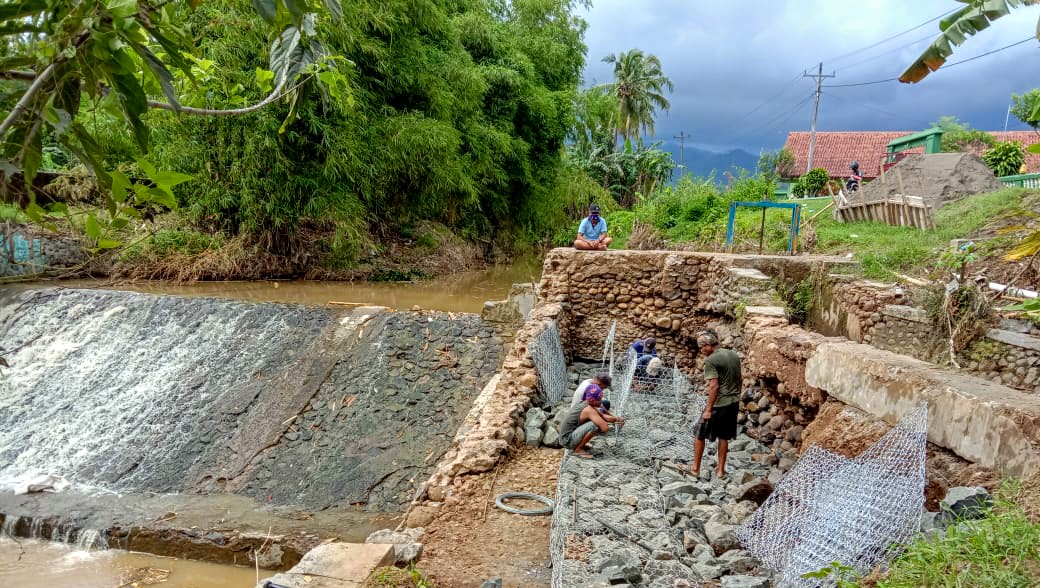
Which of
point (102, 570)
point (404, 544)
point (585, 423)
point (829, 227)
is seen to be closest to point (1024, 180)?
point (829, 227)

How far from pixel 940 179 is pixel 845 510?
9.76 m

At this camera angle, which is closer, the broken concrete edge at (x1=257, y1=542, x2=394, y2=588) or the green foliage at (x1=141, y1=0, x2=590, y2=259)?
the broken concrete edge at (x1=257, y1=542, x2=394, y2=588)

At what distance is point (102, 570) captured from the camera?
609cm

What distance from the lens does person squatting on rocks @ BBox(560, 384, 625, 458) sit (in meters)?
5.80

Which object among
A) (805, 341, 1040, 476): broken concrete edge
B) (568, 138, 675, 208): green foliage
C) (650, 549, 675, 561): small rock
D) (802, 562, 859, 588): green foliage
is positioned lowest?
(650, 549, 675, 561): small rock

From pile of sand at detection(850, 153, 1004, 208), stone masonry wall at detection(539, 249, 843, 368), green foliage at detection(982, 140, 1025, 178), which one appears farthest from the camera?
green foliage at detection(982, 140, 1025, 178)

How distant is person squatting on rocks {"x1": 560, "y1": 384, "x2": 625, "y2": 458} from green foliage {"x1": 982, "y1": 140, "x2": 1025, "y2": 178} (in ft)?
41.6

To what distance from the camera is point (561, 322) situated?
30.3ft

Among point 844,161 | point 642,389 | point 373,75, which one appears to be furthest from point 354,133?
point 844,161

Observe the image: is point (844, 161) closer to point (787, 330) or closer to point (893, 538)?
point (787, 330)

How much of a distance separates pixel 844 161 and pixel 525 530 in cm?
2602

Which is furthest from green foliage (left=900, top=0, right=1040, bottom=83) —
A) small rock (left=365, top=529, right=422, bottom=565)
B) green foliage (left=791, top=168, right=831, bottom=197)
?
green foliage (left=791, top=168, right=831, bottom=197)

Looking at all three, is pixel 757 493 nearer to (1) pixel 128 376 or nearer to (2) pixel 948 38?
(2) pixel 948 38

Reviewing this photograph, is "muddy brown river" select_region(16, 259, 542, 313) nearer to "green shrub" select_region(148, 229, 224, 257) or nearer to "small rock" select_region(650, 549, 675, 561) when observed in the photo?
"green shrub" select_region(148, 229, 224, 257)
